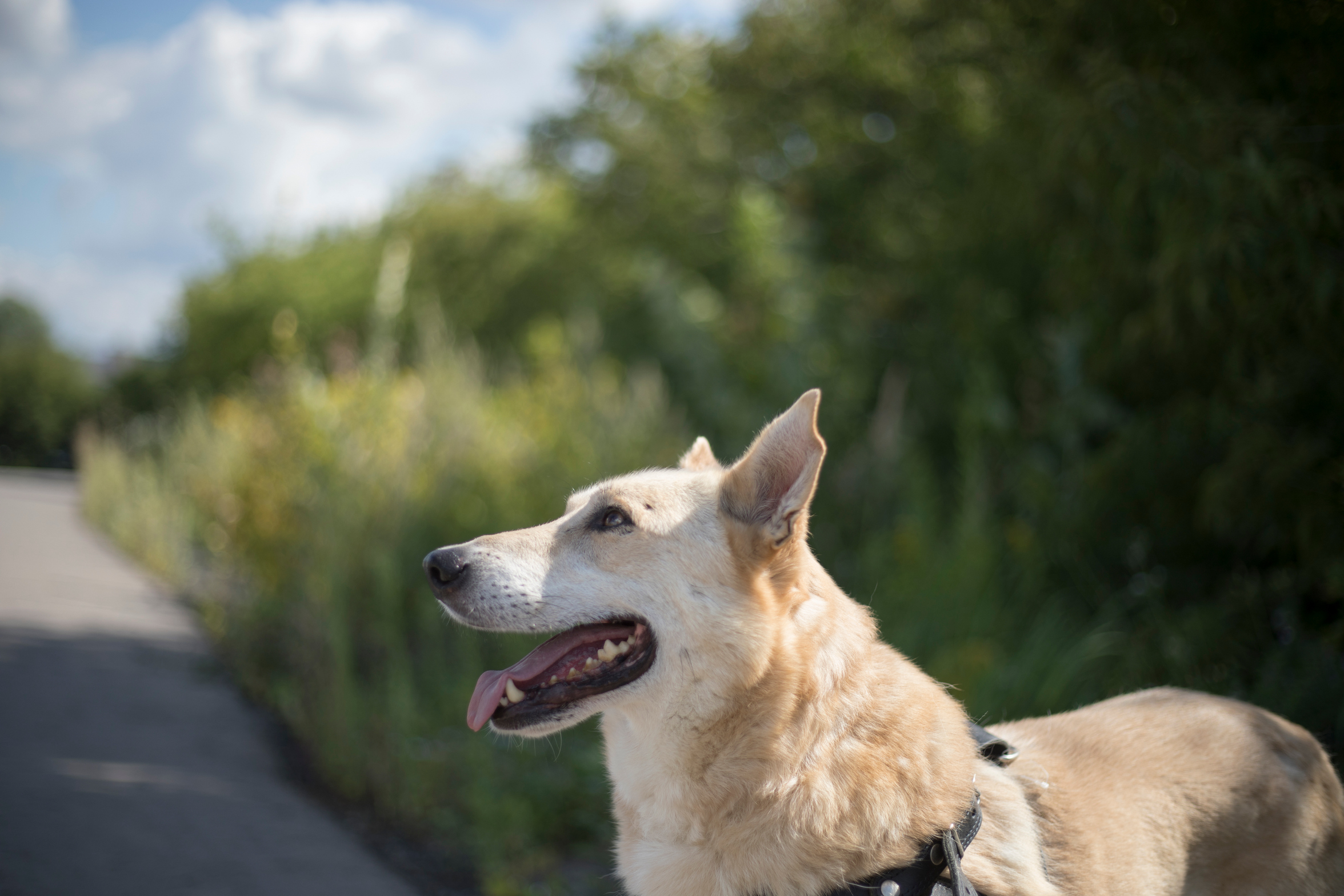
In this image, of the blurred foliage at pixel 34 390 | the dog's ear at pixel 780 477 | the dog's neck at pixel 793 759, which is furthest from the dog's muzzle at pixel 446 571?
the blurred foliage at pixel 34 390

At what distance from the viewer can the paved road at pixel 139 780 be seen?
379 centimetres

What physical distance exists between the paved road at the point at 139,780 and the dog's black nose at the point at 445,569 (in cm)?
215

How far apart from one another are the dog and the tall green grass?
1893mm

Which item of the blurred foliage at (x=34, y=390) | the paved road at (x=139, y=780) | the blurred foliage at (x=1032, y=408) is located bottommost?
the blurred foliage at (x=34, y=390)

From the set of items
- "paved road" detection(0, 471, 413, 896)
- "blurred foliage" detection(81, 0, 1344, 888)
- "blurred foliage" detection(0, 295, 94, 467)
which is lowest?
"blurred foliage" detection(0, 295, 94, 467)

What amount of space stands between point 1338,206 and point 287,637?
21.3 feet

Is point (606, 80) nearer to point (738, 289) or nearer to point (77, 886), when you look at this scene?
point (738, 289)

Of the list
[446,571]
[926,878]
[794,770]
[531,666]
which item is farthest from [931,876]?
[446,571]

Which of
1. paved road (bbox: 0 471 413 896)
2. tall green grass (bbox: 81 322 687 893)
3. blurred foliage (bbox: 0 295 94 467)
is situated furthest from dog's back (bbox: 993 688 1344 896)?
blurred foliage (bbox: 0 295 94 467)

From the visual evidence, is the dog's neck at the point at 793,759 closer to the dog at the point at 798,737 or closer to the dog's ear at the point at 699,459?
the dog at the point at 798,737

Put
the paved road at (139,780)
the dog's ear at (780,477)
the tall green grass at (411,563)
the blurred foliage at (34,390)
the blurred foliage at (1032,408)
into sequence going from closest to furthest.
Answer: the dog's ear at (780,477), the paved road at (139,780), the blurred foliage at (1032,408), the tall green grass at (411,563), the blurred foliage at (34,390)

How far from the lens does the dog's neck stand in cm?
203

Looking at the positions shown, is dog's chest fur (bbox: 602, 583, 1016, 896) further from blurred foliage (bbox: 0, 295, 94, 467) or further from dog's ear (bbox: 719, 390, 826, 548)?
blurred foliage (bbox: 0, 295, 94, 467)

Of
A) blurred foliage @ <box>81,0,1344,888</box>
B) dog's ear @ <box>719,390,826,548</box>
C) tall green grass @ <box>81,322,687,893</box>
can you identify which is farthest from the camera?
tall green grass @ <box>81,322,687,893</box>
